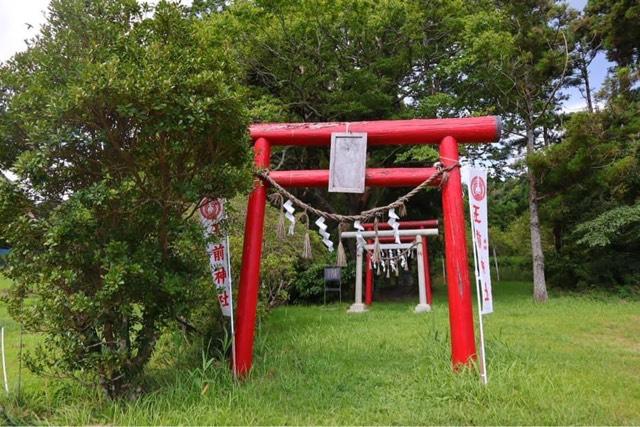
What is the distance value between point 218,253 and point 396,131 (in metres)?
2.37

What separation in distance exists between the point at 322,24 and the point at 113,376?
423 inches

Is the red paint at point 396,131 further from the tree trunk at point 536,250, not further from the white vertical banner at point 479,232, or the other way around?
the tree trunk at point 536,250

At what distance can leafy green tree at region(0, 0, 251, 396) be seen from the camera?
3.98m

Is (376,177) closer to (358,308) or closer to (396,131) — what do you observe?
(396,131)

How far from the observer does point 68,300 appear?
4.16m

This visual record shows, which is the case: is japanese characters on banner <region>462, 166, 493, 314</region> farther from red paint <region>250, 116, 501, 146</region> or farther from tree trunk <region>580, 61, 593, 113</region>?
tree trunk <region>580, 61, 593, 113</region>

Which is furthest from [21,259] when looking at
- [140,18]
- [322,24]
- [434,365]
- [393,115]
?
[393,115]

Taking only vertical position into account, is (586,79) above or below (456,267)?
above

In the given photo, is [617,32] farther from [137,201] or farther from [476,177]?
[137,201]

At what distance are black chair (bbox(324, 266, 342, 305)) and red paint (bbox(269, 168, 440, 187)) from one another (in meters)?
8.50

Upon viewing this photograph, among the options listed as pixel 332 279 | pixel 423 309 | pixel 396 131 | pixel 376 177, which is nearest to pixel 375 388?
pixel 376 177

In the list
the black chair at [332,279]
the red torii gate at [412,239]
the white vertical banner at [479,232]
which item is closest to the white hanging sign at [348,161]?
the white vertical banner at [479,232]

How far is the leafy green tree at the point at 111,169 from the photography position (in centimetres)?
398

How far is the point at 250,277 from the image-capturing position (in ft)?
17.7
